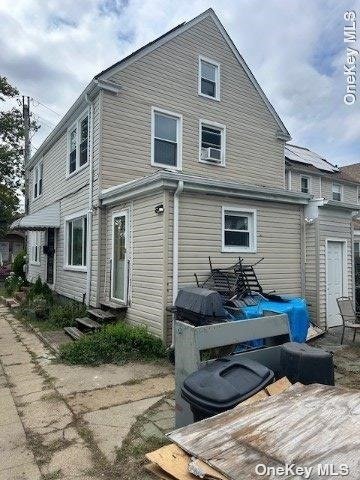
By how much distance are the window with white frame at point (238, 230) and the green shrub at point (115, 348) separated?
2696 millimetres

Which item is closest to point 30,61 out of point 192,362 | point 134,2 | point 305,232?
point 134,2

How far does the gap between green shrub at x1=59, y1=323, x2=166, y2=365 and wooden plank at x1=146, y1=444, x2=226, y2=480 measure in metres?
3.88

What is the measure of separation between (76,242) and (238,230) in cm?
546

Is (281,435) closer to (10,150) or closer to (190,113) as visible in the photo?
(190,113)

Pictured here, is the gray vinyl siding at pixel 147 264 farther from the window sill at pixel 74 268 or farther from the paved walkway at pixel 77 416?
the window sill at pixel 74 268

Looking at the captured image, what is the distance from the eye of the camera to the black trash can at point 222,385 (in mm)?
2865

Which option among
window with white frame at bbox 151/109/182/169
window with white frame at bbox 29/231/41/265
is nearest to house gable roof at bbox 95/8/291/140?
window with white frame at bbox 151/109/182/169

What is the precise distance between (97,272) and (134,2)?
7275mm

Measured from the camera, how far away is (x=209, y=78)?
480 inches

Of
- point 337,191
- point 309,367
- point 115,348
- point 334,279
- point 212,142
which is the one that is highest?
point 212,142

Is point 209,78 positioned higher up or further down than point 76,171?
higher up

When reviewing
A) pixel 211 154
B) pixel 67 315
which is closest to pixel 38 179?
pixel 211 154

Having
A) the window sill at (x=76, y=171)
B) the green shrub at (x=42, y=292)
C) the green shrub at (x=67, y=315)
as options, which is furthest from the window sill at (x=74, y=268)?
the window sill at (x=76, y=171)

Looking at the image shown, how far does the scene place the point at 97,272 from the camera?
9.42 meters
